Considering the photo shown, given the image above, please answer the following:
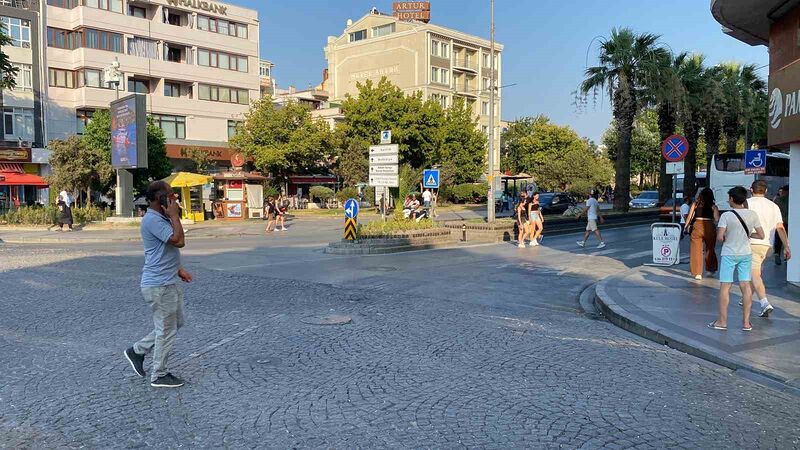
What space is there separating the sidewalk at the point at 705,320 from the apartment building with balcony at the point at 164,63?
4032 cm

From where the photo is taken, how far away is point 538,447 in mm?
4320

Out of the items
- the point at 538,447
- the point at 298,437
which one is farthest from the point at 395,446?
the point at 538,447

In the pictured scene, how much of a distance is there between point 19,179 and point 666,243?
4194 centimetres

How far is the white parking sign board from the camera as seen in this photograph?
13797mm

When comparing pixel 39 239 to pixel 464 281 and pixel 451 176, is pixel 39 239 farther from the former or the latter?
pixel 451 176

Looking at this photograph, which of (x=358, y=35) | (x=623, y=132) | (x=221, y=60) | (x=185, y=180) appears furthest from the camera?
(x=358, y=35)

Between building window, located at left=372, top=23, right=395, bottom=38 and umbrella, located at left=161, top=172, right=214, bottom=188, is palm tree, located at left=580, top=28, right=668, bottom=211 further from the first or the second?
building window, located at left=372, top=23, right=395, bottom=38

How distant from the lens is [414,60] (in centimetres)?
7238

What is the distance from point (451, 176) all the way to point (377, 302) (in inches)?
1678

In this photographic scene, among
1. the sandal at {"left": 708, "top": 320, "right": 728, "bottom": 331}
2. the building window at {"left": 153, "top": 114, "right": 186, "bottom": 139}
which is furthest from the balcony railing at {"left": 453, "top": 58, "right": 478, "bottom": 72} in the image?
the sandal at {"left": 708, "top": 320, "right": 728, "bottom": 331}

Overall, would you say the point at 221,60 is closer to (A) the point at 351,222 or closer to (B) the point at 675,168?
(A) the point at 351,222

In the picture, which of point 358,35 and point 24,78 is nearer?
point 24,78

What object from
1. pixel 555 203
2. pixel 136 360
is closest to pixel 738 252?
pixel 136 360

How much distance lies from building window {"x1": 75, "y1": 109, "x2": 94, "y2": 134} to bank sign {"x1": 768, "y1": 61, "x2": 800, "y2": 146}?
151 ft
